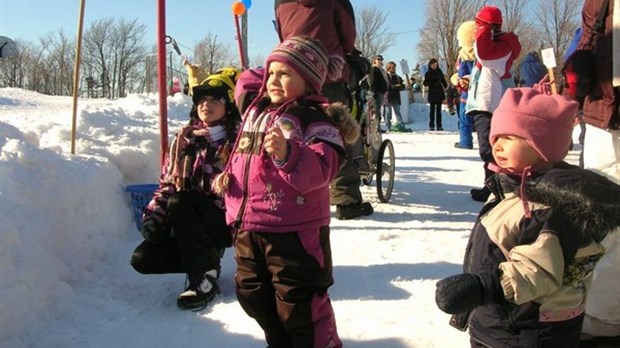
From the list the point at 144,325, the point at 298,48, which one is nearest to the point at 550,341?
the point at 298,48

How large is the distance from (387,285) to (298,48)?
1.61 m

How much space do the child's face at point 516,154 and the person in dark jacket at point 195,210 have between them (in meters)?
1.74

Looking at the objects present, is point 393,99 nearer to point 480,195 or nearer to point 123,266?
point 480,195

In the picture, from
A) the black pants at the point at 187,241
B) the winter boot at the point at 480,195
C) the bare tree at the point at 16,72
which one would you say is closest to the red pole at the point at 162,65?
the black pants at the point at 187,241

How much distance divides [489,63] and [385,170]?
145 cm

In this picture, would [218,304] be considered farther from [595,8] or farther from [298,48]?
[595,8]

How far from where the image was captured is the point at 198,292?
322cm

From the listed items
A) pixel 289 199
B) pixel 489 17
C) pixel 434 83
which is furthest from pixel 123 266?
pixel 434 83

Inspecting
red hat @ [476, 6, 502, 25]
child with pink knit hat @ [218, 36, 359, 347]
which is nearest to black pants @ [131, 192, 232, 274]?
child with pink knit hat @ [218, 36, 359, 347]

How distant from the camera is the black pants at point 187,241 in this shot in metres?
3.23

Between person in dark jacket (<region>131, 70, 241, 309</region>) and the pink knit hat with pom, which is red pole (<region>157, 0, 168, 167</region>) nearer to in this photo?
person in dark jacket (<region>131, 70, 241, 309</region>)

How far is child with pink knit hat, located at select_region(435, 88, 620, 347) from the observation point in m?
1.62

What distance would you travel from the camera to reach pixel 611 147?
8.63 ft

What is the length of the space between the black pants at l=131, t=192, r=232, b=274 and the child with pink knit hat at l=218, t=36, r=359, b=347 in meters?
0.86
